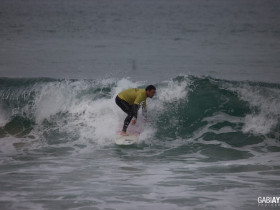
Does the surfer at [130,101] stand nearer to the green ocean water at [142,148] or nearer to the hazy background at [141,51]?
the green ocean water at [142,148]

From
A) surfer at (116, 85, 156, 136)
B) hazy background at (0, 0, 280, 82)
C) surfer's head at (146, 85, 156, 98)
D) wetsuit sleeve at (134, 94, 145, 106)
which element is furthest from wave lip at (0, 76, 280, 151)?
hazy background at (0, 0, 280, 82)

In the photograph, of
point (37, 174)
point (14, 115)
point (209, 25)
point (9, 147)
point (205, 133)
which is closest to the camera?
point (37, 174)

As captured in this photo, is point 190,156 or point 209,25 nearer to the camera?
point 190,156

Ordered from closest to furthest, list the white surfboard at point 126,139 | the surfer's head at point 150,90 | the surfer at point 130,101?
the surfer's head at point 150,90 → the surfer at point 130,101 → the white surfboard at point 126,139

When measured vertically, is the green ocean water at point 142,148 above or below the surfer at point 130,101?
below

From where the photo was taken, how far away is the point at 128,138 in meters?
11.5

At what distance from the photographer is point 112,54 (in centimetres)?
2973

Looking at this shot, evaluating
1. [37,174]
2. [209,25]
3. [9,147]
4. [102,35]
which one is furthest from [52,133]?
[209,25]

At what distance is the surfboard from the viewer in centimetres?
1138

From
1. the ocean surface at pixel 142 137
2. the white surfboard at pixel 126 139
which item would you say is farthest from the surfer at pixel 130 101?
the ocean surface at pixel 142 137

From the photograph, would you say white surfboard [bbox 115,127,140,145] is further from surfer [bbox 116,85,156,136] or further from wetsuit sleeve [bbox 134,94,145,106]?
wetsuit sleeve [bbox 134,94,145,106]

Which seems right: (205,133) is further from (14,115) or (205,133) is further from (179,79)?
(14,115)

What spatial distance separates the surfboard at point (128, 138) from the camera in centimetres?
1138

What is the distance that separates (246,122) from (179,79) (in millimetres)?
2751
